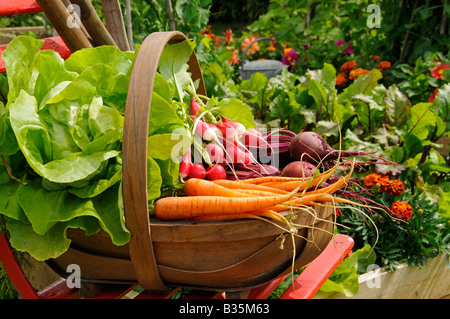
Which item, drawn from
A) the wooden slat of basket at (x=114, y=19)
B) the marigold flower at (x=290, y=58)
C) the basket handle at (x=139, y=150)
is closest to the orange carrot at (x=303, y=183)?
the basket handle at (x=139, y=150)

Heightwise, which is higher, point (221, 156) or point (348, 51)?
point (221, 156)

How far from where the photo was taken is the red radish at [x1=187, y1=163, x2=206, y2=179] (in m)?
1.27

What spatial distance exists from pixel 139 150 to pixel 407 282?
1569 millimetres

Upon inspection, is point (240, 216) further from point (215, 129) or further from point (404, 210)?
point (404, 210)

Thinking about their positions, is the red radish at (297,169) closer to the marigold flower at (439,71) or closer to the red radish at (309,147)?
the red radish at (309,147)

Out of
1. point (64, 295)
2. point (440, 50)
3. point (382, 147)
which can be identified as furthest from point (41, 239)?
point (440, 50)

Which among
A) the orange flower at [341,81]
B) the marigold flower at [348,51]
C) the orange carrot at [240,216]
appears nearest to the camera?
the orange carrot at [240,216]

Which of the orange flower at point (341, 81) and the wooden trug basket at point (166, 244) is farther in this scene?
the orange flower at point (341, 81)

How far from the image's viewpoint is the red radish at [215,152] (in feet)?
4.37

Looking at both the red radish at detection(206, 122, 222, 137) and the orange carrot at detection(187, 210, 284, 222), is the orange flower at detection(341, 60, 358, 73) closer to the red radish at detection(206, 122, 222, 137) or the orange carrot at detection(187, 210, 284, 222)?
the red radish at detection(206, 122, 222, 137)

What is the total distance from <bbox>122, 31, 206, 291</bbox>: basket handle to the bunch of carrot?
4.7 inches

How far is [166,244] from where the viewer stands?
3.30 feet

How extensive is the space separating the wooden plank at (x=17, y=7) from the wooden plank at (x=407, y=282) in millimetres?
1565

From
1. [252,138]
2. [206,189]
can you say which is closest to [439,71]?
[252,138]
